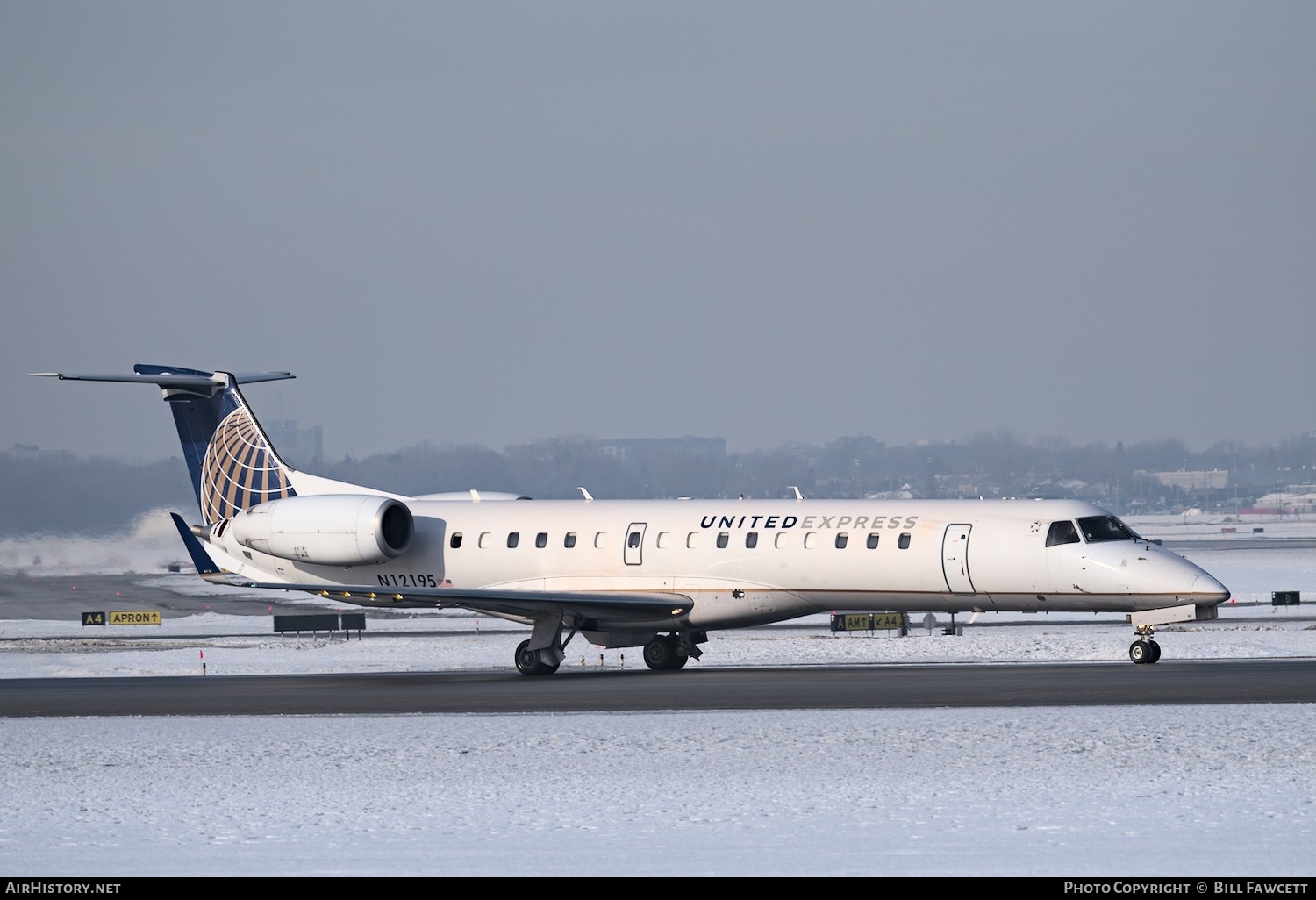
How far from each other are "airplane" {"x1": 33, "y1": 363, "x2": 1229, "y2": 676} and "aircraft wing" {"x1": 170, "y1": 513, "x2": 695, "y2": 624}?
0.16 feet

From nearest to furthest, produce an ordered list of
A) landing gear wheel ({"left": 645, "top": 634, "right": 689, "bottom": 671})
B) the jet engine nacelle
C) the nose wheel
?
1. the nose wheel
2. landing gear wheel ({"left": 645, "top": 634, "right": 689, "bottom": 671})
3. the jet engine nacelle

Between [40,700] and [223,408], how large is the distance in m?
12.0

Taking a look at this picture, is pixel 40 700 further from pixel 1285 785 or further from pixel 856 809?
pixel 1285 785

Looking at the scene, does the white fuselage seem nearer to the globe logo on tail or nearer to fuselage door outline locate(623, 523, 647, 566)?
fuselage door outline locate(623, 523, 647, 566)

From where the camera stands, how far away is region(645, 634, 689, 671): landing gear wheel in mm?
32000

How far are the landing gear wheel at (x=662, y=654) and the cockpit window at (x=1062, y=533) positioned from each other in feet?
24.8

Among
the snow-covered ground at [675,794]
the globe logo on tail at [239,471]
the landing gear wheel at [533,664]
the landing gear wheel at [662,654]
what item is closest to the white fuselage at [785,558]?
the landing gear wheel at [662,654]

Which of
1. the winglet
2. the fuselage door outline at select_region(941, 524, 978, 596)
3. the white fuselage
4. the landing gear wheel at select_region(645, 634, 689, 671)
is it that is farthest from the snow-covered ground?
the winglet

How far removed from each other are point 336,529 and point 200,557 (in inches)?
150

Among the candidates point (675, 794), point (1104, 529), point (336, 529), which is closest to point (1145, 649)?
point (1104, 529)

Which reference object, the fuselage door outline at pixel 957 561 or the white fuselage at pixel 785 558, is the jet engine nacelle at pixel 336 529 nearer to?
the white fuselage at pixel 785 558

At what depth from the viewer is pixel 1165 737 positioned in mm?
17312

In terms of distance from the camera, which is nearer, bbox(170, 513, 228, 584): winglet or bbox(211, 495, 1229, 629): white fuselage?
bbox(211, 495, 1229, 629): white fuselage

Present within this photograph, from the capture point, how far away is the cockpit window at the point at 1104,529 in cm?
2839
